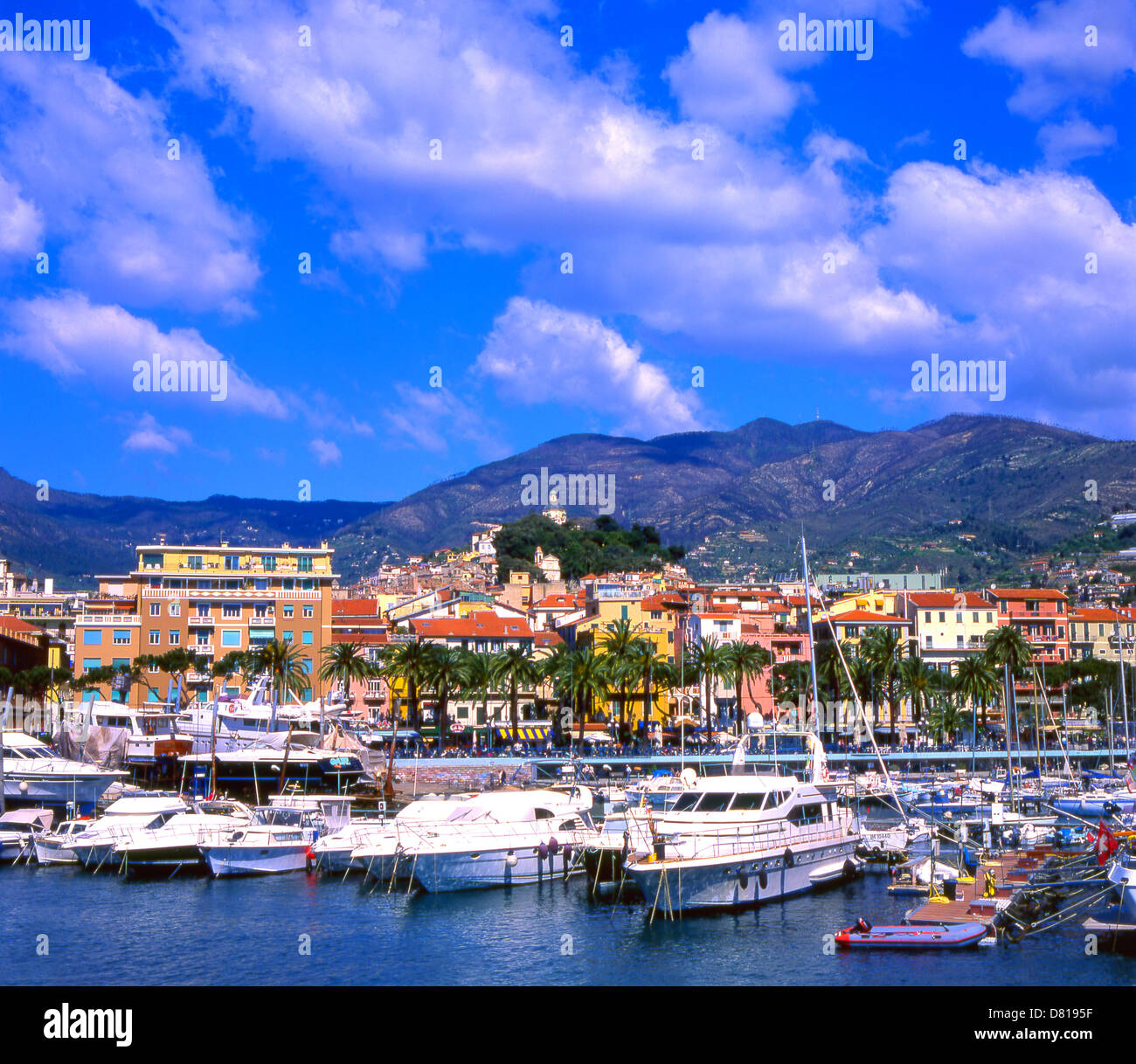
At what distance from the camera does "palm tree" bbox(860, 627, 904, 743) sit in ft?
303

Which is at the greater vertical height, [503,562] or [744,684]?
[503,562]

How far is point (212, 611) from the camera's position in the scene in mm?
93938

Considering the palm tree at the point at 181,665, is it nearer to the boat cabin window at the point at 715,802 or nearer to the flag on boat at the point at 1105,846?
the boat cabin window at the point at 715,802

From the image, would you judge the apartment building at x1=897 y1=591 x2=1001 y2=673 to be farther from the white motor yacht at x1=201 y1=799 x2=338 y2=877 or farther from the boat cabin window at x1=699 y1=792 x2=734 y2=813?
the boat cabin window at x1=699 y1=792 x2=734 y2=813

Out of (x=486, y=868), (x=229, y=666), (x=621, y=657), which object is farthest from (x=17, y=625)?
(x=486, y=868)

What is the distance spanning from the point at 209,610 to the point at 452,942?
64.6m

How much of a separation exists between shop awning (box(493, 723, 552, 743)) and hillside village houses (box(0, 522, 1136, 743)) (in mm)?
186

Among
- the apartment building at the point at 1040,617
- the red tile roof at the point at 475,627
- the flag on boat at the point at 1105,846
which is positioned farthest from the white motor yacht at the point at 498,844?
the apartment building at the point at 1040,617

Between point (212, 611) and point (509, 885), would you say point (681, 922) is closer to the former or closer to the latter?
point (509, 885)

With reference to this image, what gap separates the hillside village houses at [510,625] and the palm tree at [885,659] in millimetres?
2014

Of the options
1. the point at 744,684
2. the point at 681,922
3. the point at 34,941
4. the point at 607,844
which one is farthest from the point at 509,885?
the point at 744,684

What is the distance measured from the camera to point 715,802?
3822 centimetres

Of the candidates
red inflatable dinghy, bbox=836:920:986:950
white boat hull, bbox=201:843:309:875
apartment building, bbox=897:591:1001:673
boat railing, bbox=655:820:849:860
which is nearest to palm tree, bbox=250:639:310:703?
white boat hull, bbox=201:843:309:875
